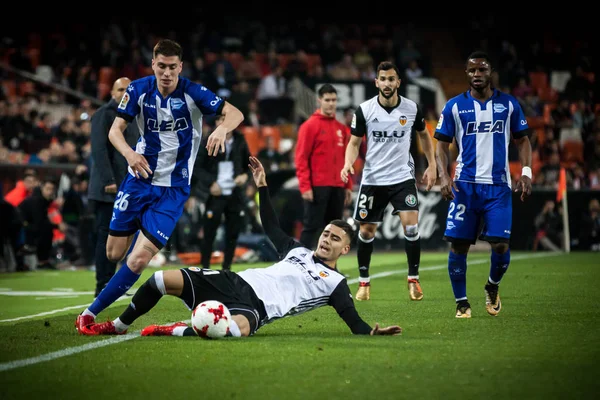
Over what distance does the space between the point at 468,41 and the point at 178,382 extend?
1162 inches

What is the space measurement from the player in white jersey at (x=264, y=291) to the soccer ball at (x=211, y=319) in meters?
0.09

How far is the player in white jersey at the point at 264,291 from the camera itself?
21.9 feet

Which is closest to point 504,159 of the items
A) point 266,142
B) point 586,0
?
point 266,142

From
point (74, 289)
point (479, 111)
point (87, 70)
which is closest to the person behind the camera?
point (479, 111)

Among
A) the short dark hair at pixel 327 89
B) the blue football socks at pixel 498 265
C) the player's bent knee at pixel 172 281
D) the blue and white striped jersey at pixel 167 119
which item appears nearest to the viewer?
the player's bent knee at pixel 172 281

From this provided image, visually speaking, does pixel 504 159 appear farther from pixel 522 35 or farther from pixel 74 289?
pixel 522 35

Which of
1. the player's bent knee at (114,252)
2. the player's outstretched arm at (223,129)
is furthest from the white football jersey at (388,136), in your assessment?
the player's bent knee at (114,252)

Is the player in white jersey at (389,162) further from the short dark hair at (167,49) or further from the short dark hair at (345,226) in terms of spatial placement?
the short dark hair at (167,49)

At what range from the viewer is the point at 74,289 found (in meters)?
12.1

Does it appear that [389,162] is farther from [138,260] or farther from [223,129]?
[138,260]

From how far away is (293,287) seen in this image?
6.93 metres

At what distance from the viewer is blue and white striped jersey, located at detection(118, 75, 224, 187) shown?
296 inches

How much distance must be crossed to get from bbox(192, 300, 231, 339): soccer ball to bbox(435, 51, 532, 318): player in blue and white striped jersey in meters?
2.45

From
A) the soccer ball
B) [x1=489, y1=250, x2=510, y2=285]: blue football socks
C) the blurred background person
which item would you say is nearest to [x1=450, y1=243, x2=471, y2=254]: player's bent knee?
[x1=489, y1=250, x2=510, y2=285]: blue football socks
